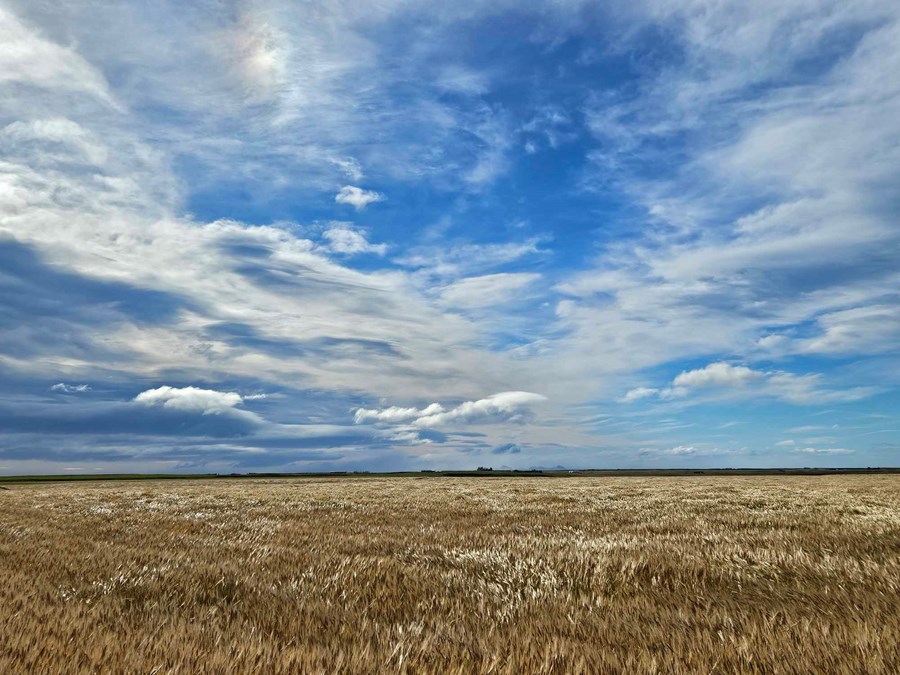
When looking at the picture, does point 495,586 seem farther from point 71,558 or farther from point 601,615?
point 71,558

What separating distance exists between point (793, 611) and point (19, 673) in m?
5.90

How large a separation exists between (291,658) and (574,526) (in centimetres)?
959

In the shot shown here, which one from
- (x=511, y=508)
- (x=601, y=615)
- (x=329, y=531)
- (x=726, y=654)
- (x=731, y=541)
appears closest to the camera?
(x=726, y=654)

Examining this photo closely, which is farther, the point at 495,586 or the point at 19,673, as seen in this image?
the point at 495,586

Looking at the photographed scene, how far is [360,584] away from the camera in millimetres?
6160

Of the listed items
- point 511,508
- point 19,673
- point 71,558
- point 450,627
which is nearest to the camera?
point 19,673

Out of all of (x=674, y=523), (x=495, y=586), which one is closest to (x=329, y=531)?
(x=495, y=586)

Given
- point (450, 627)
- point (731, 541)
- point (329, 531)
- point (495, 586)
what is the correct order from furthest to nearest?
point (329, 531), point (731, 541), point (495, 586), point (450, 627)

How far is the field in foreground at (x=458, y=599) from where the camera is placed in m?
3.52

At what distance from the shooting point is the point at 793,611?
16.1 ft

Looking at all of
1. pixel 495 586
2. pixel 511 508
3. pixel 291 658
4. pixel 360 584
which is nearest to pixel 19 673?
pixel 291 658

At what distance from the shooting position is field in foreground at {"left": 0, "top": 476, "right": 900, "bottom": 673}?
11.6 ft

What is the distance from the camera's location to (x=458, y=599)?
17.8 ft

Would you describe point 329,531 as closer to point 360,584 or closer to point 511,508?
point 360,584
